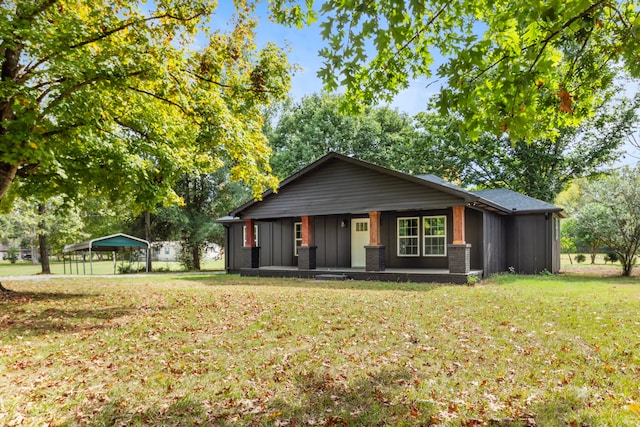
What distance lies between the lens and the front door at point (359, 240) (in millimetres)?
17109

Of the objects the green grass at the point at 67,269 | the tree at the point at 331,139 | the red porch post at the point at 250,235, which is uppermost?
the tree at the point at 331,139

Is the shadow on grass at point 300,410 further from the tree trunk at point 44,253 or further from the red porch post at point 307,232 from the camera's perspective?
the tree trunk at point 44,253

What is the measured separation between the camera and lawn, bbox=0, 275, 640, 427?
3.50 metres

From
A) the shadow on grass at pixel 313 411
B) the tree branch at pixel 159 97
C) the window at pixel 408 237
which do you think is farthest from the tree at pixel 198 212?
the shadow on grass at pixel 313 411

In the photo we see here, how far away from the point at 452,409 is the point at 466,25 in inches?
231

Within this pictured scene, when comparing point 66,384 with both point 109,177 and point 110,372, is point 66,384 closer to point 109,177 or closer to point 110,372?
point 110,372

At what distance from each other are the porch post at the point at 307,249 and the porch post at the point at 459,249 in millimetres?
5710

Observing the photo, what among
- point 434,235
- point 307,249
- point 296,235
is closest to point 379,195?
point 434,235

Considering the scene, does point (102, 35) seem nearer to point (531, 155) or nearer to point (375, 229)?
point (375, 229)

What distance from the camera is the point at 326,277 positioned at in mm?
15219

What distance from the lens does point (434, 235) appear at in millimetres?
15594

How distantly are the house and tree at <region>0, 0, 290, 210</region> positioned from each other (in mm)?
5590

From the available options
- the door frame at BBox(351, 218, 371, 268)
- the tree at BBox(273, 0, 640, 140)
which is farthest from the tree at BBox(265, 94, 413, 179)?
the tree at BBox(273, 0, 640, 140)

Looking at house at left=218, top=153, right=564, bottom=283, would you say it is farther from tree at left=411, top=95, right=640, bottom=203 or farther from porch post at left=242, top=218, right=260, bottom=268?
tree at left=411, top=95, right=640, bottom=203
